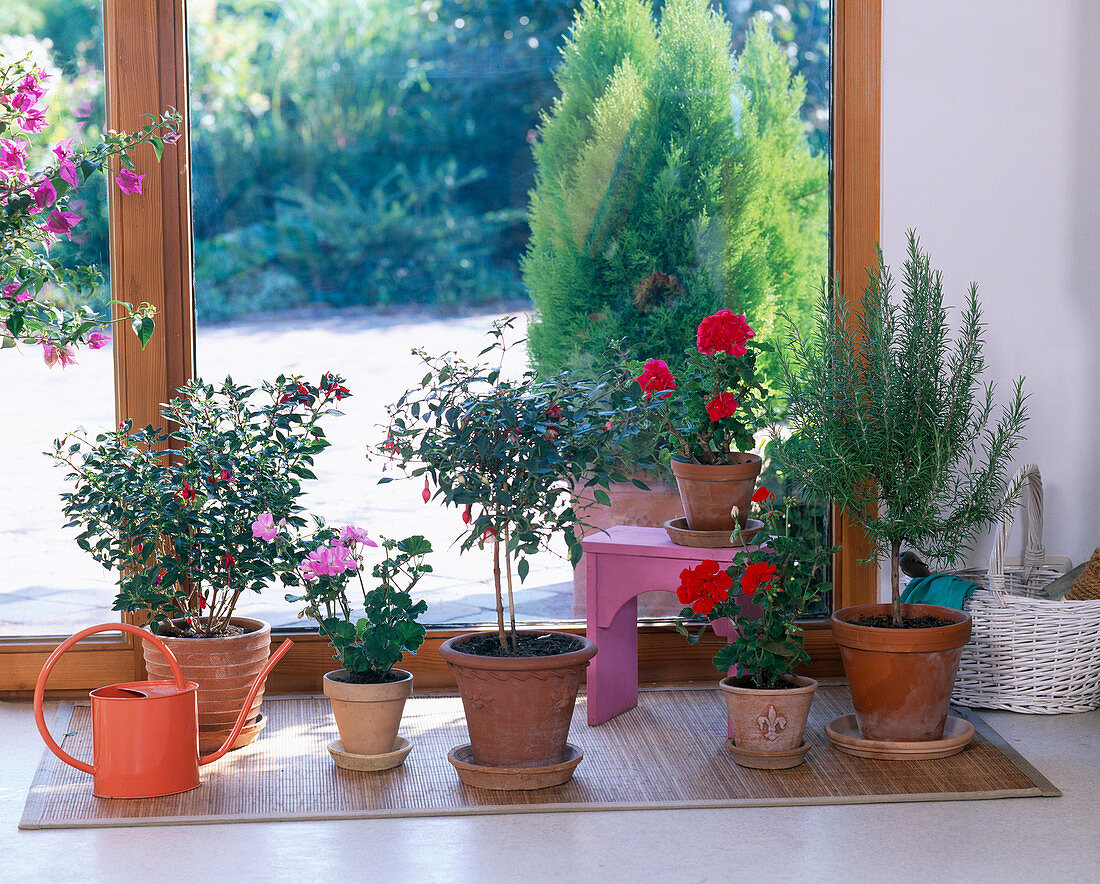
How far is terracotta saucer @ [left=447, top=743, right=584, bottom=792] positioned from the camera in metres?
2.45

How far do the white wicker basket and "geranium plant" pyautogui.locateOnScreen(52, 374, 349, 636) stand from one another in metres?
1.63

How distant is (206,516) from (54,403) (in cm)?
75

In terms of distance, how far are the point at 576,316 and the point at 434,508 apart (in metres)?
0.64

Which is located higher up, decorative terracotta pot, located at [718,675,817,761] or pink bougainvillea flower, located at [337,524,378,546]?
pink bougainvillea flower, located at [337,524,378,546]

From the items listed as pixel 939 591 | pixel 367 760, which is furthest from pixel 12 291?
pixel 939 591

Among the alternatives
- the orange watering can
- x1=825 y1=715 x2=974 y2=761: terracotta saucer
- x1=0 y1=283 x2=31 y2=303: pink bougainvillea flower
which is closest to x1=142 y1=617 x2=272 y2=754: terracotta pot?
Result: the orange watering can

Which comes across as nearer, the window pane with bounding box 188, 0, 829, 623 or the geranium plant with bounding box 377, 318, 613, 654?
the geranium plant with bounding box 377, 318, 613, 654

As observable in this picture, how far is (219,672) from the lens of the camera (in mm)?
2648

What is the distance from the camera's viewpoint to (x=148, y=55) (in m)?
2.99

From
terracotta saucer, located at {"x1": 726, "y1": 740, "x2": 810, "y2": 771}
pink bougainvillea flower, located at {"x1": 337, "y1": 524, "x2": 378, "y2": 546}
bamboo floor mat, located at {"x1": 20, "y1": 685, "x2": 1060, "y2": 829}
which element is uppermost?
pink bougainvillea flower, located at {"x1": 337, "y1": 524, "x2": 378, "y2": 546}

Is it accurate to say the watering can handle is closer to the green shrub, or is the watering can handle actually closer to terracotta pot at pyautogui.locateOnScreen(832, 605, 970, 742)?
the green shrub

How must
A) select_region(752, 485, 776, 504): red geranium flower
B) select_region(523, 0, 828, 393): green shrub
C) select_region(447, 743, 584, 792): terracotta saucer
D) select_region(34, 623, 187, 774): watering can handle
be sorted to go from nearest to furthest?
select_region(34, 623, 187, 774): watering can handle → select_region(447, 743, 584, 792): terracotta saucer → select_region(752, 485, 776, 504): red geranium flower → select_region(523, 0, 828, 393): green shrub

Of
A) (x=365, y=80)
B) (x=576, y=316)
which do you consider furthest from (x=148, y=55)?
(x=576, y=316)

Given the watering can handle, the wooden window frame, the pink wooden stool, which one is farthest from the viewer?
the wooden window frame
